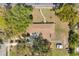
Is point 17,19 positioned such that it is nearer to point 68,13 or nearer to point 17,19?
point 17,19

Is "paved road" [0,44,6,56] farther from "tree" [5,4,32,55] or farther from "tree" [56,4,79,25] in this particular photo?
"tree" [56,4,79,25]

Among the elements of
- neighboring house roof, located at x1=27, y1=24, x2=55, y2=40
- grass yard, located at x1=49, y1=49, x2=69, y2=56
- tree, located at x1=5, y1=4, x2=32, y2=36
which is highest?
tree, located at x1=5, y1=4, x2=32, y2=36

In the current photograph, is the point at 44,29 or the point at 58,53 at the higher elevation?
the point at 44,29

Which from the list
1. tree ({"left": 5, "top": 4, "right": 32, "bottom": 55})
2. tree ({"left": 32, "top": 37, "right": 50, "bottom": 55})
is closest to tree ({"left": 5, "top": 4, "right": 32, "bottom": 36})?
tree ({"left": 5, "top": 4, "right": 32, "bottom": 55})

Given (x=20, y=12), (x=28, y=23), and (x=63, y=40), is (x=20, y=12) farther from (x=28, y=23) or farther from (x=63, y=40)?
(x=63, y=40)

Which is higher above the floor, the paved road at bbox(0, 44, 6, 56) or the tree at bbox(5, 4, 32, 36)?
the tree at bbox(5, 4, 32, 36)

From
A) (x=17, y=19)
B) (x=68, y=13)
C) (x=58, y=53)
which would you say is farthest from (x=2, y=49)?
(x=68, y=13)

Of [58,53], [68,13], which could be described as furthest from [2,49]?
[68,13]

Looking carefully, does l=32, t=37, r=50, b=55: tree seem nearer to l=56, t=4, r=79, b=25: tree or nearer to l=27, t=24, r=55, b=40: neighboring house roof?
l=27, t=24, r=55, b=40: neighboring house roof

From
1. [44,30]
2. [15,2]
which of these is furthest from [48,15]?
[15,2]
